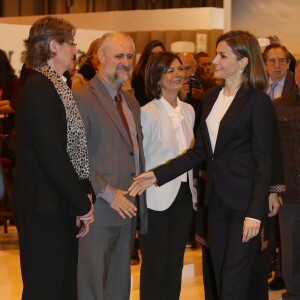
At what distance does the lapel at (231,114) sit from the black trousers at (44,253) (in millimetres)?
853

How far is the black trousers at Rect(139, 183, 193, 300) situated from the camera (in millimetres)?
4254

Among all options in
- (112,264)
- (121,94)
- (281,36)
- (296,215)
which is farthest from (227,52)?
(281,36)

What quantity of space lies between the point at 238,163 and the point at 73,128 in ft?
2.79

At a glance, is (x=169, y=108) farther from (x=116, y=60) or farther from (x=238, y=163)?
(x=238, y=163)

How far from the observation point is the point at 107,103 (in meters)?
3.86

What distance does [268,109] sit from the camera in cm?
367

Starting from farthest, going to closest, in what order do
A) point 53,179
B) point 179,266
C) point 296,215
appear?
point 296,215
point 179,266
point 53,179

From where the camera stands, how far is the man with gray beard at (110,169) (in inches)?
149

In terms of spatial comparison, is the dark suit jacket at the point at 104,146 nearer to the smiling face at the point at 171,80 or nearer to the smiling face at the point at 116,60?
the smiling face at the point at 116,60

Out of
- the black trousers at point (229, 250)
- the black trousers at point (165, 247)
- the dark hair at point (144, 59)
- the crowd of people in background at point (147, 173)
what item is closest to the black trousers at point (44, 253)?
the crowd of people in background at point (147, 173)

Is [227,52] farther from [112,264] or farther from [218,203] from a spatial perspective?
[112,264]

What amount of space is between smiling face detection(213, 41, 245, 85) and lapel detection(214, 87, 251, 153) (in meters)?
0.09

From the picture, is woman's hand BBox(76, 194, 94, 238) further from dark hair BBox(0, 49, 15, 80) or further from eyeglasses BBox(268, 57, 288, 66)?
dark hair BBox(0, 49, 15, 80)

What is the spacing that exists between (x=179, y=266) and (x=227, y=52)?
4.36 ft
